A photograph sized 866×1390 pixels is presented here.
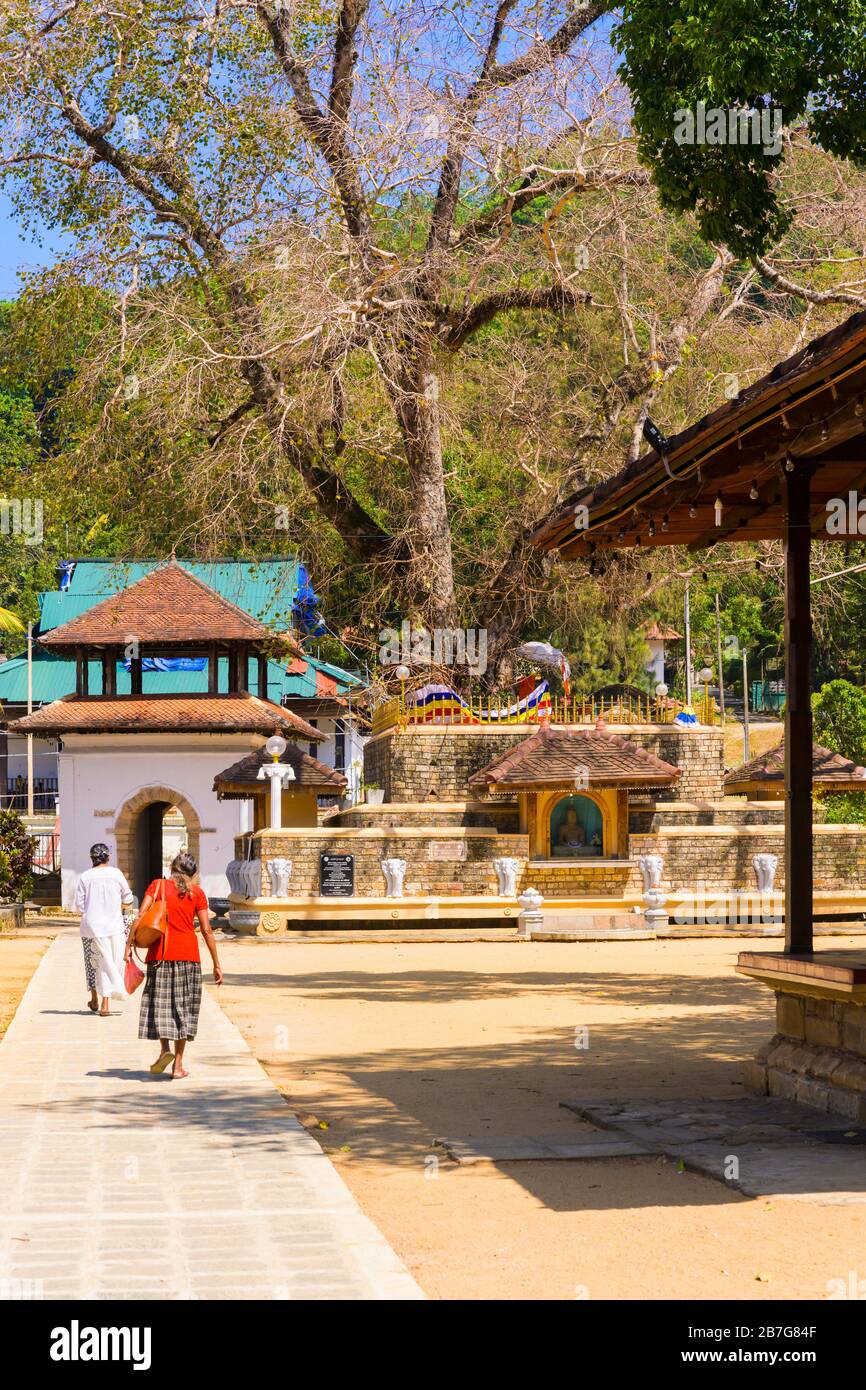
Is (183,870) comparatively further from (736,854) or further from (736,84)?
(736,854)

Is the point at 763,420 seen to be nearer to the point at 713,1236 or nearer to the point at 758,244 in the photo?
the point at 713,1236

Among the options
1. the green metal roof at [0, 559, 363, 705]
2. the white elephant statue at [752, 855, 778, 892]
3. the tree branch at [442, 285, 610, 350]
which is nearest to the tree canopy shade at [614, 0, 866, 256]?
the tree branch at [442, 285, 610, 350]

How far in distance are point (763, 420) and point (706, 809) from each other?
2644 centimetres

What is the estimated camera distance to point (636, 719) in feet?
115

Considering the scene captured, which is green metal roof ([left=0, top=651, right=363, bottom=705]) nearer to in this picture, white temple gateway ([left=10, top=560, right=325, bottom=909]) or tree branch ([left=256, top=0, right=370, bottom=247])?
white temple gateway ([left=10, top=560, right=325, bottom=909])

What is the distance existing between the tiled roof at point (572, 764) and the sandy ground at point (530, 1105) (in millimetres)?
9340

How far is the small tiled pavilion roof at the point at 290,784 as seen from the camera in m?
34.1

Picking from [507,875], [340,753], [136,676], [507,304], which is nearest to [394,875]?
[507,875]

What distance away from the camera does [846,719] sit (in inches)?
1834

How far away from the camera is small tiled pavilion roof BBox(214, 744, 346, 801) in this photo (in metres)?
34.1

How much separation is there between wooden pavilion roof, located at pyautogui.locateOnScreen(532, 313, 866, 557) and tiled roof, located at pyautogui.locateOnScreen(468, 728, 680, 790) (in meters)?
21.0

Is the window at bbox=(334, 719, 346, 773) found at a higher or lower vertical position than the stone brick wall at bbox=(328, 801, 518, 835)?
higher

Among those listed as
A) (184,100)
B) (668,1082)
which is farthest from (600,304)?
(668,1082)

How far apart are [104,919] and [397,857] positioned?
56.8 ft
